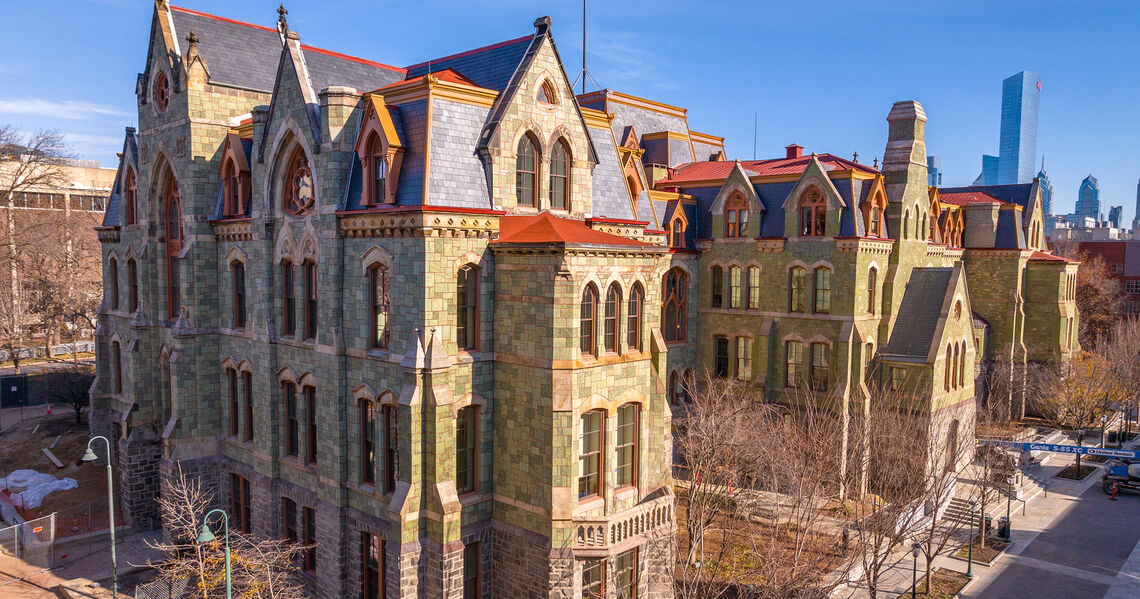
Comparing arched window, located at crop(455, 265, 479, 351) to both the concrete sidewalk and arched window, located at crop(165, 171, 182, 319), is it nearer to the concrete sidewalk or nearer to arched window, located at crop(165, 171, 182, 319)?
the concrete sidewalk

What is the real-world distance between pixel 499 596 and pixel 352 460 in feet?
21.7

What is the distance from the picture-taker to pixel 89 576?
27.8 m

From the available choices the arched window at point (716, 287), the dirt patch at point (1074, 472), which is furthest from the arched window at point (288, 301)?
the dirt patch at point (1074, 472)

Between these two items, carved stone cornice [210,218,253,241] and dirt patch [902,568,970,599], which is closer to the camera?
dirt patch [902,568,970,599]

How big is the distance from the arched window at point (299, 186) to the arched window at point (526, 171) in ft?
23.6

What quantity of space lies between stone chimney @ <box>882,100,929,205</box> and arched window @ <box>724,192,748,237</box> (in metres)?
7.84

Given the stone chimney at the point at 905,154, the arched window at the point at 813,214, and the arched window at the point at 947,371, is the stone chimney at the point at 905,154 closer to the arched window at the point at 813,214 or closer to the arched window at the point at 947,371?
the arched window at the point at 813,214

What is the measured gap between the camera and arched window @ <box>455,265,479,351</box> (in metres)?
22.2

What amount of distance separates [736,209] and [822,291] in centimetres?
680

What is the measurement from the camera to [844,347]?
3678 cm

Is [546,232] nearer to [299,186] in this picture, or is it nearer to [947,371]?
[299,186]

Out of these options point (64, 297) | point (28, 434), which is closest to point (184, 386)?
point (28, 434)

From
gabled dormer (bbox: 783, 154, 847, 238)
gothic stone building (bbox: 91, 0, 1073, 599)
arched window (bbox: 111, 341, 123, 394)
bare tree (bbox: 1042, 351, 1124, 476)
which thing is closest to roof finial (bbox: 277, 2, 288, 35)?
gothic stone building (bbox: 91, 0, 1073, 599)

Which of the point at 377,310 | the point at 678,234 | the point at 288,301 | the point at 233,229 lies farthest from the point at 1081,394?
the point at 233,229
